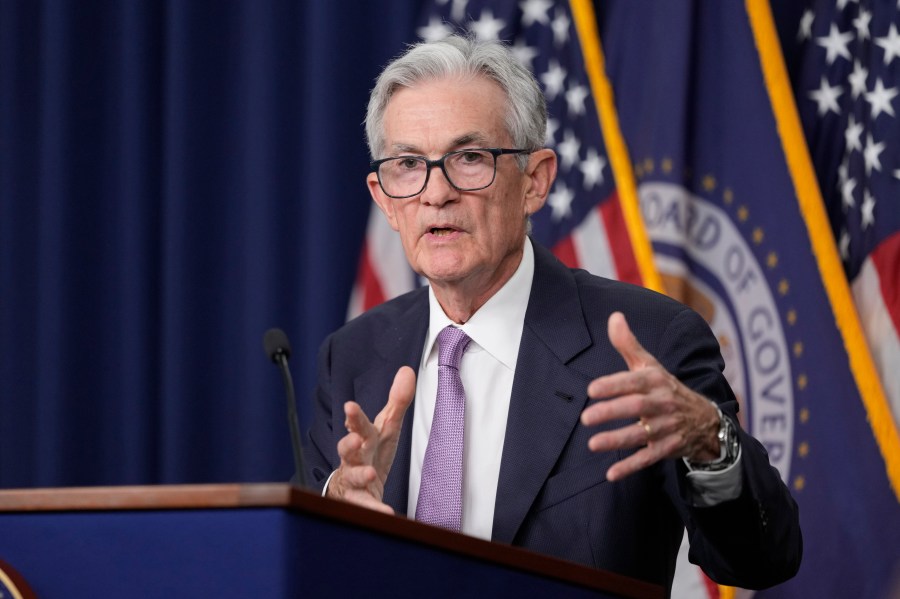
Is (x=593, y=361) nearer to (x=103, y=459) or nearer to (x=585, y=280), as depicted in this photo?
(x=585, y=280)

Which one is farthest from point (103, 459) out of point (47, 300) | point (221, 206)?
point (221, 206)

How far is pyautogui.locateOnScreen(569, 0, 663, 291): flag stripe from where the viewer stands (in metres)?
3.10

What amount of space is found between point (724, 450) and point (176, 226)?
93.8 inches

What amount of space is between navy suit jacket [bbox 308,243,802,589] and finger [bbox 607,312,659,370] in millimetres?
233

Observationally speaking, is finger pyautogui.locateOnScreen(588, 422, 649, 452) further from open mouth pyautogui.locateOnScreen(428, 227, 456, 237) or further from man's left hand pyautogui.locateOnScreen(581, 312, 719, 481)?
open mouth pyautogui.locateOnScreen(428, 227, 456, 237)

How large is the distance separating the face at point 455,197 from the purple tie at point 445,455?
0.15 metres

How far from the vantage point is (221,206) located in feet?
11.9

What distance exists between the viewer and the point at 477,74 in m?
2.07

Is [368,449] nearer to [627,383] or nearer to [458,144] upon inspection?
[627,383]

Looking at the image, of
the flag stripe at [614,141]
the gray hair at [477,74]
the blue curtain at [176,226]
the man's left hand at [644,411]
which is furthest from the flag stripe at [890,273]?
the man's left hand at [644,411]

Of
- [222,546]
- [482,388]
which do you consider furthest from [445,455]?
[222,546]

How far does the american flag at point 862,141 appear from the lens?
9.71 ft

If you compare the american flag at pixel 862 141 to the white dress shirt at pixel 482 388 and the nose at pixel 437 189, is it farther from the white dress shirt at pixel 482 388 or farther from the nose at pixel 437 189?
the nose at pixel 437 189

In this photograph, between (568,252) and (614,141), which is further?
(568,252)
